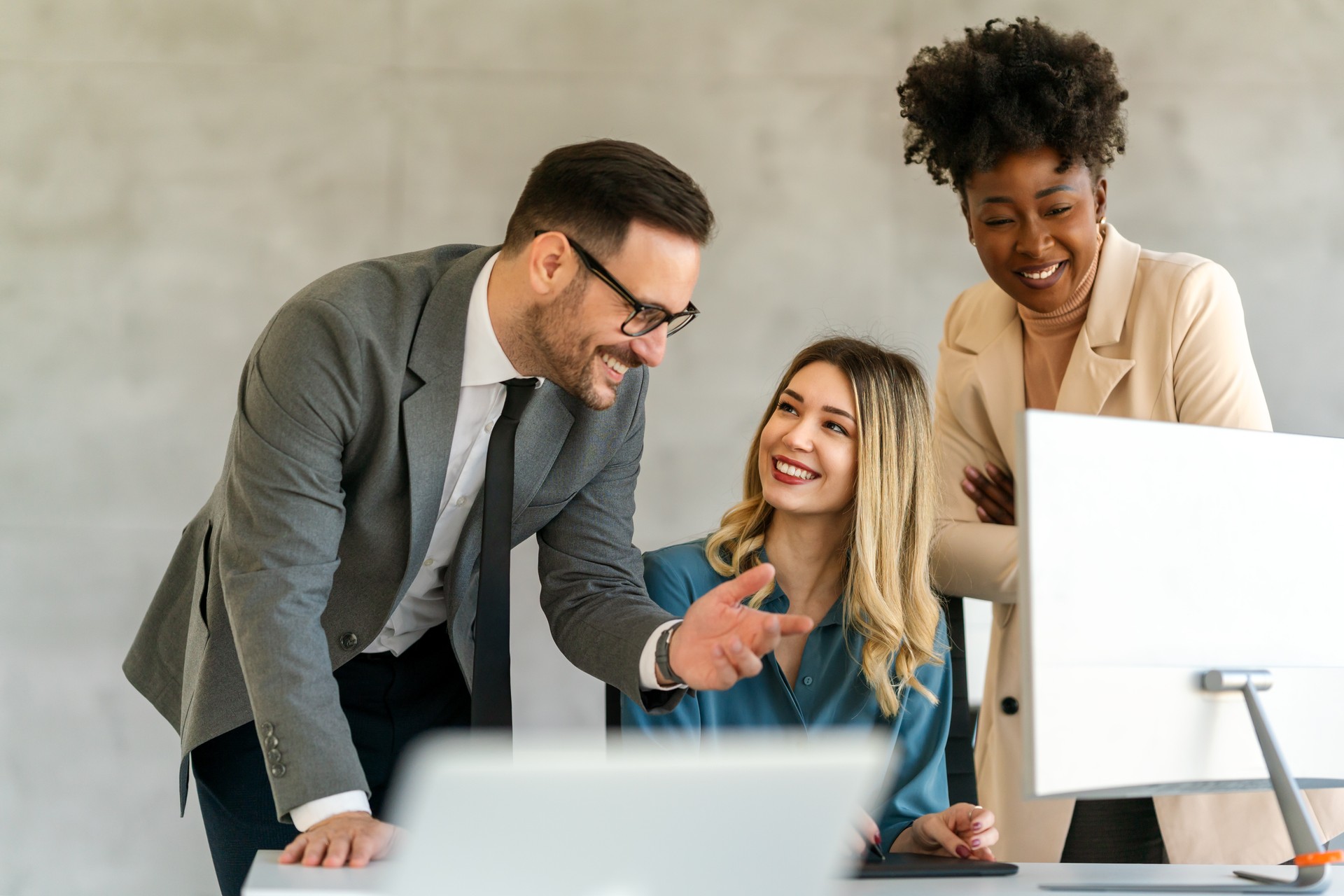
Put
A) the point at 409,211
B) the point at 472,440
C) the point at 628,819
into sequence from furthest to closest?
the point at 409,211 → the point at 472,440 → the point at 628,819

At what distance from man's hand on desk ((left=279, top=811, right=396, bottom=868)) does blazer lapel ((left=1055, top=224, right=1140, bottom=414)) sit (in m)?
1.36

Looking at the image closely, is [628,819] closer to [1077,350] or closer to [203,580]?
[203,580]

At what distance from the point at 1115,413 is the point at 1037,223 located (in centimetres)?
36

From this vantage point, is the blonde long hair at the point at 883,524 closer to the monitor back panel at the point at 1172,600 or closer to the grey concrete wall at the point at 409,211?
the monitor back panel at the point at 1172,600

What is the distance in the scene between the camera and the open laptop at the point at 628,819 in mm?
567

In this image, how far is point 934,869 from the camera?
129 centimetres

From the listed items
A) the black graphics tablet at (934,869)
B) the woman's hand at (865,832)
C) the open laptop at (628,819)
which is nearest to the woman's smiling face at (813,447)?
the woman's hand at (865,832)

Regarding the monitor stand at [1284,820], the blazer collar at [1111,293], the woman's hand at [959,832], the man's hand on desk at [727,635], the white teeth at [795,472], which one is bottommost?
the woman's hand at [959,832]

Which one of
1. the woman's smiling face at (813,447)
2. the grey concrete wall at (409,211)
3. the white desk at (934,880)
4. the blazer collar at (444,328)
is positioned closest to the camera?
the white desk at (934,880)

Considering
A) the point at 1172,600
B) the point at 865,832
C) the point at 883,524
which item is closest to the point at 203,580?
the point at 865,832

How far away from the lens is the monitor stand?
1.14 meters

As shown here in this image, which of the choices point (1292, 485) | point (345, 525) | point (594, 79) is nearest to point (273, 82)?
point (594, 79)

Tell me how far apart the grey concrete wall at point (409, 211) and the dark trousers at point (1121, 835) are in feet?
4.04

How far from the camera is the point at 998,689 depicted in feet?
6.75
